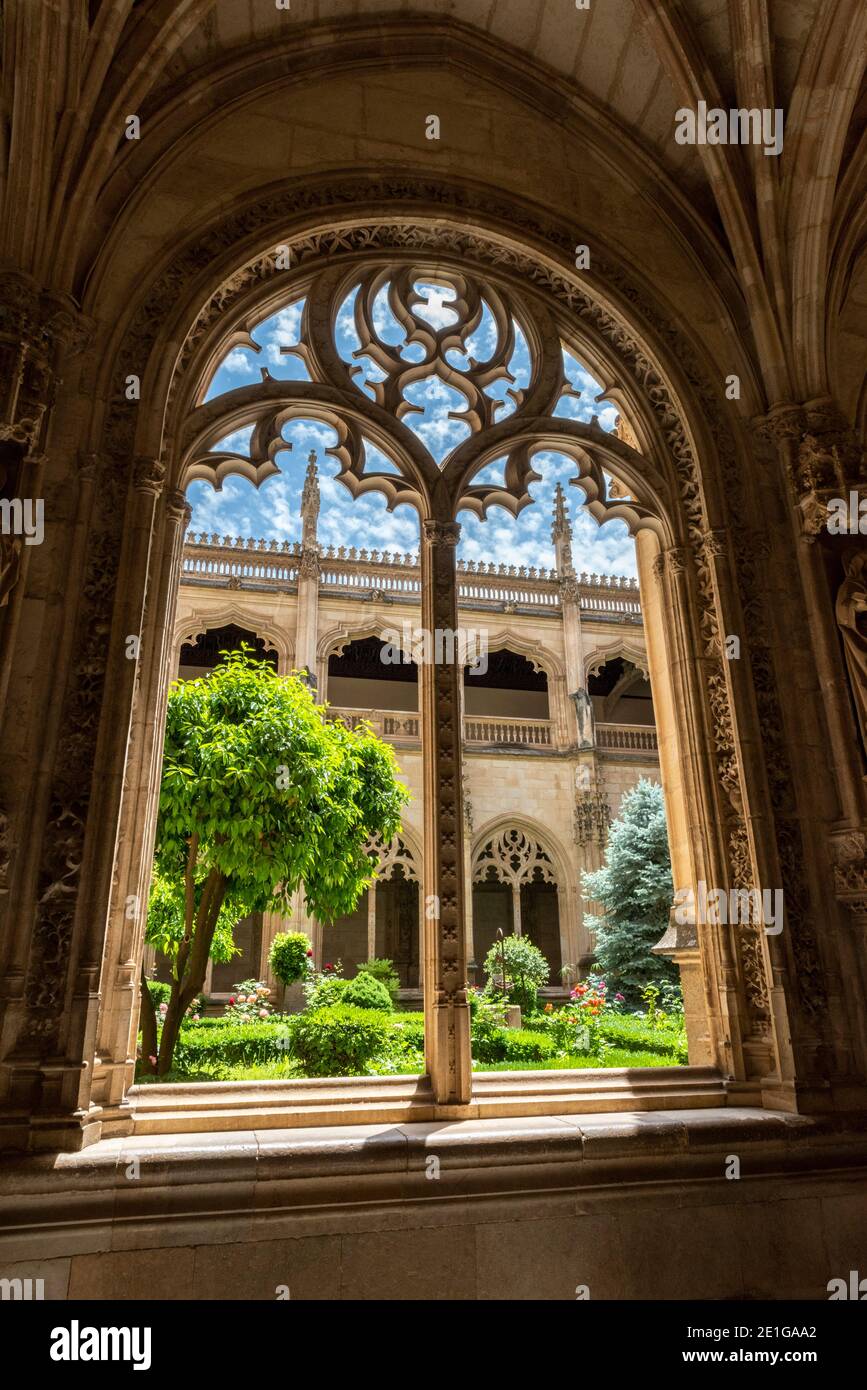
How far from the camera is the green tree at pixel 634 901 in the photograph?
12.2 m

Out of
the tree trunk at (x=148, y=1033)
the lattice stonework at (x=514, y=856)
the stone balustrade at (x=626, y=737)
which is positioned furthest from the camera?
the stone balustrade at (x=626, y=737)

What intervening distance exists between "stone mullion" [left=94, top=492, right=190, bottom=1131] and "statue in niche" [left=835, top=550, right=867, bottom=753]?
3249 mm

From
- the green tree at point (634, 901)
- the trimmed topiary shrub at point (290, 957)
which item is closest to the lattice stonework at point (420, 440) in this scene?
the trimmed topiary shrub at point (290, 957)

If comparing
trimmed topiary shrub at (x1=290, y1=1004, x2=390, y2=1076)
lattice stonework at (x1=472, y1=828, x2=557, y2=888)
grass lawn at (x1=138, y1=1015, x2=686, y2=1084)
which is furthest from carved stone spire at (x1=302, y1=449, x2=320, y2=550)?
trimmed topiary shrub at (x1=290, y1=1004, x2=390, y2=1076)

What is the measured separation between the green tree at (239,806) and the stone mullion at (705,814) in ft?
9.42

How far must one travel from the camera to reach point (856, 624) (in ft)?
13.4

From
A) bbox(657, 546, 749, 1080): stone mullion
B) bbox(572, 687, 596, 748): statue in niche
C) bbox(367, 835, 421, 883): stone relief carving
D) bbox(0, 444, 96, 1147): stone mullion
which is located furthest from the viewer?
bbox(572, 687, 596, 748): statue in niche

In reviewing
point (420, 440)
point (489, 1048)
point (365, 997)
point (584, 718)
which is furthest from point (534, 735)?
point (420, 440)

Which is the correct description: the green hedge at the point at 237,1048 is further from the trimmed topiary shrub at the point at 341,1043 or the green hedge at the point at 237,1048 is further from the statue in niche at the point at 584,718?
→ the statue in niche at the point at 584,718

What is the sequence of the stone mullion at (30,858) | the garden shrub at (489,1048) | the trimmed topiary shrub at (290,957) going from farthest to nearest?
the trimmed topiary shrub at (290,957) → the garden shrub at (489,1048) → the stone mullion at (30,858)

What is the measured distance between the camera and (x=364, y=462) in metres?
4.85

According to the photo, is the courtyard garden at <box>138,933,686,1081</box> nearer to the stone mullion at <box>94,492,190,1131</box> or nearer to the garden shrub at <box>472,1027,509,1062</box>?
the garden shrub at <box>472,1027,509,1062</box>

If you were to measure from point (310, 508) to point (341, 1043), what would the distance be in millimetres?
12767

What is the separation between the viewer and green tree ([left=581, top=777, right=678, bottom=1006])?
12188 mm
